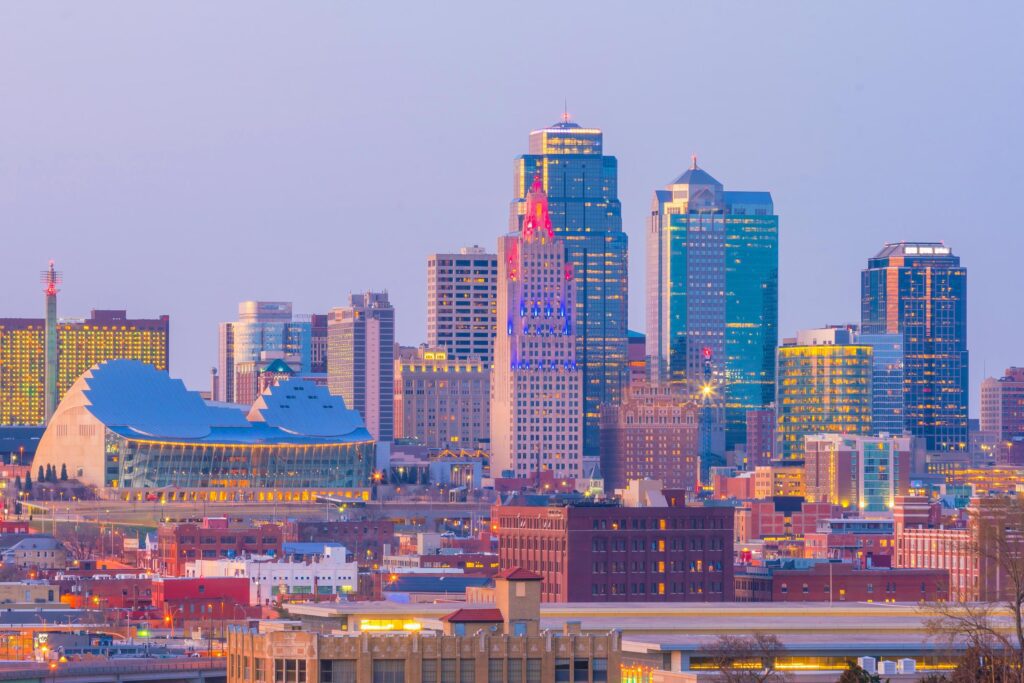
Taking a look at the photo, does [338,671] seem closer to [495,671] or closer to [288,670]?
[288,670]

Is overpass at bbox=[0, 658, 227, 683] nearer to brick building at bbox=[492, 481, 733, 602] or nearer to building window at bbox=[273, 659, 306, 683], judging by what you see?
building window at bbox=[273, 659, 306, 683]

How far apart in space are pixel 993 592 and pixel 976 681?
362 feet

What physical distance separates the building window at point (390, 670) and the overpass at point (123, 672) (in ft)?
122

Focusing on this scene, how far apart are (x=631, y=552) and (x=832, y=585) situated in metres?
13.0

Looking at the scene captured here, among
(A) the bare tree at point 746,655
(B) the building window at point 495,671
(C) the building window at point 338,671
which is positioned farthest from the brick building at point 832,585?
(C) the building window at point 338,671

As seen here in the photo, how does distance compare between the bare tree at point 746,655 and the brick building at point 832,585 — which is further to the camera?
the brick building at point 832,585

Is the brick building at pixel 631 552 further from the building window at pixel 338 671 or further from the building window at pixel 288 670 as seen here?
the building window at pixel 338 671

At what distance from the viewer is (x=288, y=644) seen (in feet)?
Answer: 235

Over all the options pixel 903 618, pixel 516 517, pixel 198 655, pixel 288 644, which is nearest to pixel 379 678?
pixel 288 644

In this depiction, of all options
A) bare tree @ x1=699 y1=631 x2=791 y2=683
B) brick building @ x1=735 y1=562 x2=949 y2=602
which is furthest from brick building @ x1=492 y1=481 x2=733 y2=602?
bare tree @ x1=699 y1=631 x2=791 y2=683

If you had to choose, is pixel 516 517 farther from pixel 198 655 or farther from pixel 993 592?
pixel 198 655

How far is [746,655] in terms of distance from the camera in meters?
88.2

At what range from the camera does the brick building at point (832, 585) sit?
630 ft

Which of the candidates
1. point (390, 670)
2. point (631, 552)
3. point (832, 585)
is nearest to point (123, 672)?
point (390, 670)
